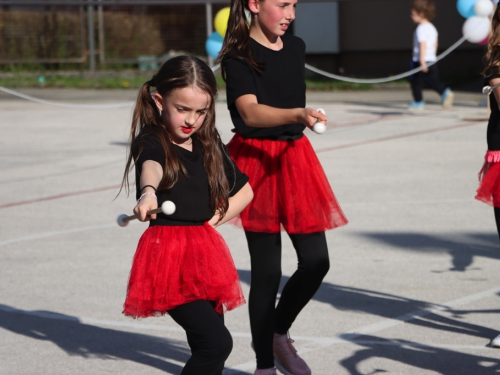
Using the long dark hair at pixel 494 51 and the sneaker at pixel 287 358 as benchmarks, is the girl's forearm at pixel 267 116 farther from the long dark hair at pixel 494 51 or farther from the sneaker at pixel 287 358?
the long dark hair at pixel 494 51

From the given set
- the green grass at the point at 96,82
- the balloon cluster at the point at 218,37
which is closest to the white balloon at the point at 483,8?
the balloon cluster at the point at 218,37

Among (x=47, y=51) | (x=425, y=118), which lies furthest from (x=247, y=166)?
(x=47, y=51)

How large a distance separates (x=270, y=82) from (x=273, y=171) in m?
0.42

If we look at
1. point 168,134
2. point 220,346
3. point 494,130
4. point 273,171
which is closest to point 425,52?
point 494,130

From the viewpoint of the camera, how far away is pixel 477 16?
13.5m

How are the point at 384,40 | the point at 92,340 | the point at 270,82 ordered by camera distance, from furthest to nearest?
the point at 384,40
the point at 92,340
the point at 270,82

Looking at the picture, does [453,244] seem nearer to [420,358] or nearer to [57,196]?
[420,358]

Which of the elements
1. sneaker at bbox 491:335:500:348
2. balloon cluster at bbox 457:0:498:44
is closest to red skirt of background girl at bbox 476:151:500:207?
sneaker at bbox 491:335:500:348

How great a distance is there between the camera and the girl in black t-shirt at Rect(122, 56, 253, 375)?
3348mm

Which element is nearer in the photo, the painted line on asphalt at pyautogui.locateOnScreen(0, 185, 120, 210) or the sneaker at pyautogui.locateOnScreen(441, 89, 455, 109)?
the painted line on asphalt at pyautogui.locateOnScreen(0, 185, 120, 210)

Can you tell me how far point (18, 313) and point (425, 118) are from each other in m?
10.4

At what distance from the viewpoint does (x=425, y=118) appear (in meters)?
14.7

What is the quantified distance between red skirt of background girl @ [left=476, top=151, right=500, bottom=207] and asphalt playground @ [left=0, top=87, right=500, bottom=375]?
77cm

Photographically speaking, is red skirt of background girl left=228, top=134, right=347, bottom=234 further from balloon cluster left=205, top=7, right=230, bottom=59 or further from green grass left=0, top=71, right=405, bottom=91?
green grass left=0, top=71, right=405, bottom=91
